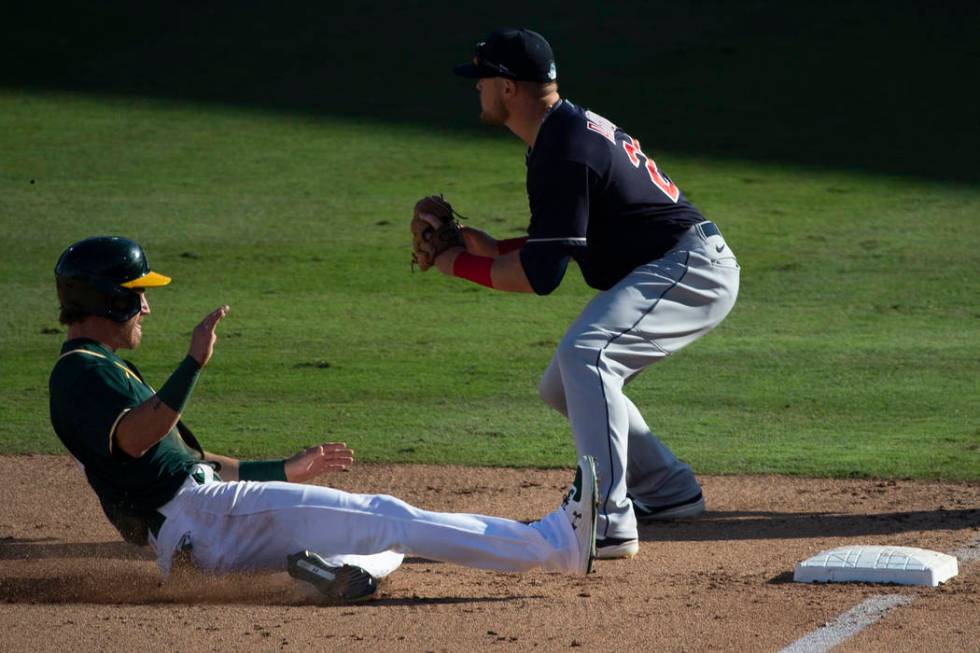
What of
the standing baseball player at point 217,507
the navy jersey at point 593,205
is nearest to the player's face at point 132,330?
the standing baseball player at point 217,507

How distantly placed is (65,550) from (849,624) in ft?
8.81

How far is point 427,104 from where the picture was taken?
49.7 ft

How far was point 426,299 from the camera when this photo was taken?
993 cm

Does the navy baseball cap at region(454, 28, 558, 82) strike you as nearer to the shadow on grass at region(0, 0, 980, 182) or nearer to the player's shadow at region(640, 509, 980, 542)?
the player's shadow at region(640, 509, 980, 542)

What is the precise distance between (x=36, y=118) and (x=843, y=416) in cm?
1013

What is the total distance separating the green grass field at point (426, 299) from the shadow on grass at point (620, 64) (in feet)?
2.20

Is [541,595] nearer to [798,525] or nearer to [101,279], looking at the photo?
[798,525]

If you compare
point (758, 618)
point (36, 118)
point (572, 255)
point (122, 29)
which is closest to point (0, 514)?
point (572, 255)

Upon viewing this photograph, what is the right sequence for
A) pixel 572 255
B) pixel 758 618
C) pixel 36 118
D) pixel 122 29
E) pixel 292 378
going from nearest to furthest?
pixel 758 618
pixel 572 255
pixel 292 378
pixel 36 118
pixel 122 29

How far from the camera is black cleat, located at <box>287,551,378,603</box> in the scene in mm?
4250

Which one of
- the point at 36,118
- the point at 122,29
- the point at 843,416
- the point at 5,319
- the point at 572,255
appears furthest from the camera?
the point at 122,29

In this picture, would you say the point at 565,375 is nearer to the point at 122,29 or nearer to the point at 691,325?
the point at 691,325

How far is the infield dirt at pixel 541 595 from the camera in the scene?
395 cm

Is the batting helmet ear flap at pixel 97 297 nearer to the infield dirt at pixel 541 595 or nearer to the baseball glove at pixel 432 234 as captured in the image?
the infield dirt at pixel 541 595
